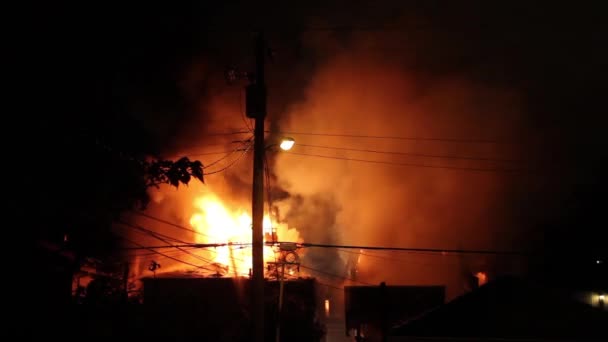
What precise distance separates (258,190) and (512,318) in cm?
989

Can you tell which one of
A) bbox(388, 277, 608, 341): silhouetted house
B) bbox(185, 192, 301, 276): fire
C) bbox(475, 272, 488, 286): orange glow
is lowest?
bbox(388, 277, 608, 341): silhouetted house

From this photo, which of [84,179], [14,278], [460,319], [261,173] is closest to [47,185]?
[84,179]

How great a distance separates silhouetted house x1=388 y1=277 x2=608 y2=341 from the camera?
14.3m

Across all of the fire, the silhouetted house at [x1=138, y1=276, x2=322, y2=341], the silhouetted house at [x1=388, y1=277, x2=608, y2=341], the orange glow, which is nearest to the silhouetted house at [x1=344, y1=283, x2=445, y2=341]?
the silhouetted house at [x1=138, y1=276, x2=322, y2=341]

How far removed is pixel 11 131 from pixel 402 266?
108 ft

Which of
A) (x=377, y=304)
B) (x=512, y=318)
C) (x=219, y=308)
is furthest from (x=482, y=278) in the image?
(x=512, y=318)

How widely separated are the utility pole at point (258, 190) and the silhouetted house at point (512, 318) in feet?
23.0

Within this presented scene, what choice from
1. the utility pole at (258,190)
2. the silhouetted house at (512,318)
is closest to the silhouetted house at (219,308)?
the silhouetted house at (512,318)

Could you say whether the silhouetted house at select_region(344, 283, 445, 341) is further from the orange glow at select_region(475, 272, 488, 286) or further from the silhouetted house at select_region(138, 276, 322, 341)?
the orange glow at select_region(475, 272, 488, 286)

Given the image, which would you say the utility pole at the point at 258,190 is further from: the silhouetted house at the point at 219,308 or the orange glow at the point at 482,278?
the orange glow at the point at 482,278

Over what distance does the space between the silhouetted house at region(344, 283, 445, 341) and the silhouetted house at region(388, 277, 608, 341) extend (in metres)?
7.03

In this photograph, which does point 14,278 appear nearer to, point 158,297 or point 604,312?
point 604,312

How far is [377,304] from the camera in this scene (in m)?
21.8

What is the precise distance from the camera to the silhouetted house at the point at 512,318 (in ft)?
47.0
